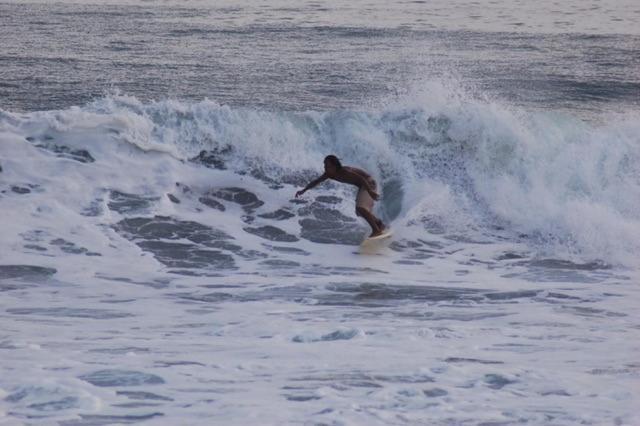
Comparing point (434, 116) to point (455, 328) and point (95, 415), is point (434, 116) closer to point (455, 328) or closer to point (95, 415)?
point (455, 328)

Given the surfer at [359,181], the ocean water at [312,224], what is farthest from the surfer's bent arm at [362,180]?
the ocean water at [312,224]

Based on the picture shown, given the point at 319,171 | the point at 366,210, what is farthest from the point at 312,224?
the point at 319,171

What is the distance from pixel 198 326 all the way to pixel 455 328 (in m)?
2.25

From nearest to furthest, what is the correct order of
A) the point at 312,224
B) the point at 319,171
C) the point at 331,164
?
the point at 331,164, the point at 312,224, the point at 319,171

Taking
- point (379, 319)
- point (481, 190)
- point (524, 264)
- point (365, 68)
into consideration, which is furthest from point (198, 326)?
point (365, 68)

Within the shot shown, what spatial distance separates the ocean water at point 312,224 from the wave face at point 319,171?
4 cm

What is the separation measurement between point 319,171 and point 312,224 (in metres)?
1.90

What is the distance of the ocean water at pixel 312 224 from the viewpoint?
309 inches

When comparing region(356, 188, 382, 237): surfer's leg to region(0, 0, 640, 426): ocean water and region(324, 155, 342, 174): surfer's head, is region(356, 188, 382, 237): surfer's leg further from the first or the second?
region(324, 155, 342, 174): surfer's head

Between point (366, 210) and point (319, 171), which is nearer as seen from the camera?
point (366, 210)

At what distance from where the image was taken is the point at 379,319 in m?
9.96

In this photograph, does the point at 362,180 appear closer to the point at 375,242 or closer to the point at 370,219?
the point at 370,219

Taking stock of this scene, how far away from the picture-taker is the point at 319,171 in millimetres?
16406

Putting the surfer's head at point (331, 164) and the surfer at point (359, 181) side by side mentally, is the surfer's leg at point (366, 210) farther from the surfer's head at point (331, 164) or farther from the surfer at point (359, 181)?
the surfer's head at point (331, 164)
